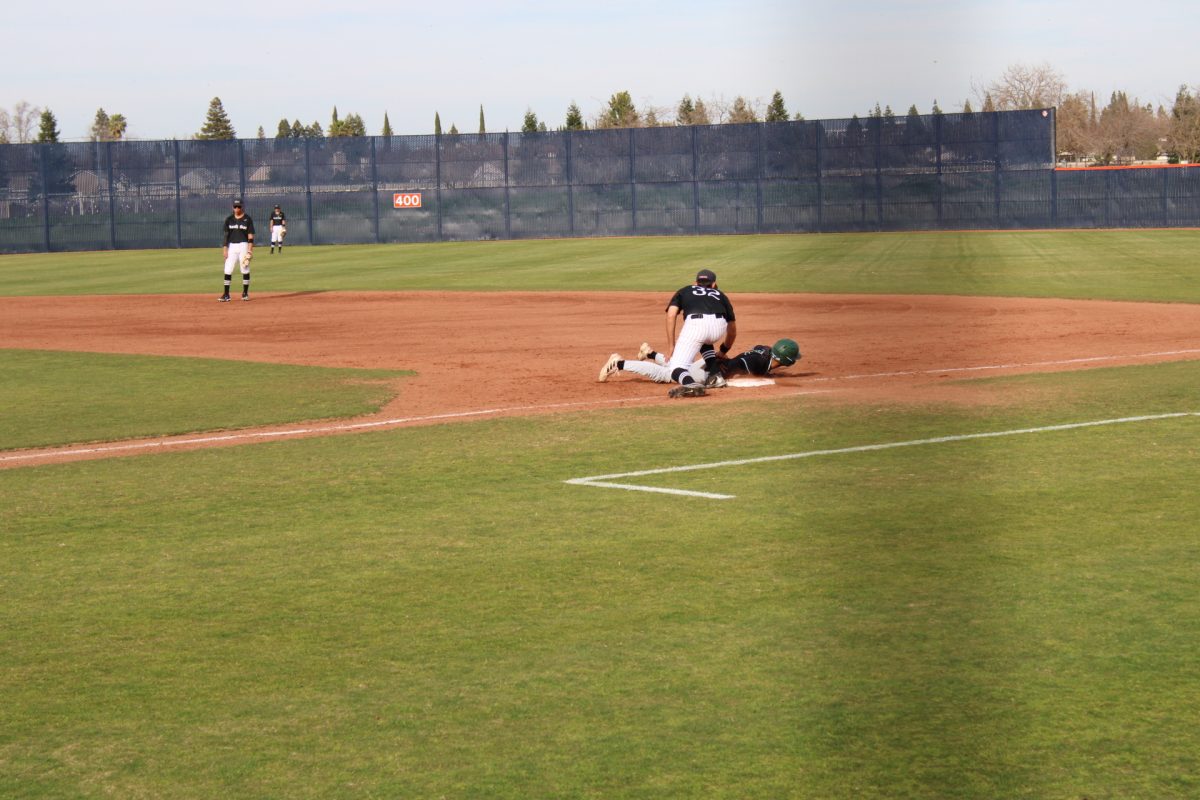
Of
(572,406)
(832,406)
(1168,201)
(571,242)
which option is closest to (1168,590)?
(832,406)

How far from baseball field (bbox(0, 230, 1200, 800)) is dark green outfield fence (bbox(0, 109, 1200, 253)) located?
146 feet

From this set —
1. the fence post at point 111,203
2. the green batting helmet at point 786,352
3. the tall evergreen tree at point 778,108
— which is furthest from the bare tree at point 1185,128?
the green batting helmet at point 786,352

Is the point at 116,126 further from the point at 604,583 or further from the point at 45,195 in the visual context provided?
the point at 604,583

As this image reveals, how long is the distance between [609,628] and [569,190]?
56.5m

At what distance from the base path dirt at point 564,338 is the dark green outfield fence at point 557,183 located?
104ft

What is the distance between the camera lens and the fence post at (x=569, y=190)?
61.4 metres

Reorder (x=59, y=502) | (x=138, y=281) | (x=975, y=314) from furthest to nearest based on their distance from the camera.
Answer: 1. (x=138, y=281)
2. (x=975, y=314)
3. (x=59, y=502)

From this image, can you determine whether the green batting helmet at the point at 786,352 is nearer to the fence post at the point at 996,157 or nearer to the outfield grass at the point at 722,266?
the outfield grass at the point at 722,266

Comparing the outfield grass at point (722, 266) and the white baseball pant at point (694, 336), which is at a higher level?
the outfield grass at point (722, 266)

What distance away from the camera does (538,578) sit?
22.1 ft

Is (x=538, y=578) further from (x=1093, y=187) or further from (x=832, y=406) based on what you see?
(x=1093, y=187)

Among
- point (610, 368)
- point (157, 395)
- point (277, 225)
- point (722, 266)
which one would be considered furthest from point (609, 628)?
point (277, 225)

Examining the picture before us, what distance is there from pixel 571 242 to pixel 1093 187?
21702 mm

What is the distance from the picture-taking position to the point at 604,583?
Result: 21.7ft
